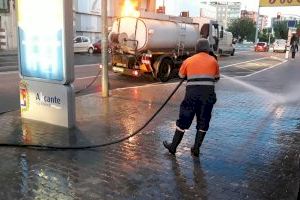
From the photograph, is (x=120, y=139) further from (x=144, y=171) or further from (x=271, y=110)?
(x=271, y=110)

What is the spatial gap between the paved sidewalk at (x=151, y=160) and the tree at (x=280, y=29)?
9671 cm

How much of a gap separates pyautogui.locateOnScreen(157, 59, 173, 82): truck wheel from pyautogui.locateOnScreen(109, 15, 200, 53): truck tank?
21.4 inches

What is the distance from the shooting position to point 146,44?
15812mm

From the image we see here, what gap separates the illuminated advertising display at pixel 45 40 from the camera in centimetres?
746

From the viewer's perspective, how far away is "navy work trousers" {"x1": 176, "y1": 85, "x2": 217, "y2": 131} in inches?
241

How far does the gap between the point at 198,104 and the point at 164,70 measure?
1073 cm

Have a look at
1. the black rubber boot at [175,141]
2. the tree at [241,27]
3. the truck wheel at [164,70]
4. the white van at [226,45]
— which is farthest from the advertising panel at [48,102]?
the tree at [241,27]

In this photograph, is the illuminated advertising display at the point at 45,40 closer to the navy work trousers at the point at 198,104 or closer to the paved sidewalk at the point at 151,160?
the paved sidewalk at the point at 151,160

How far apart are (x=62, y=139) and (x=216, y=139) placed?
8.81ft

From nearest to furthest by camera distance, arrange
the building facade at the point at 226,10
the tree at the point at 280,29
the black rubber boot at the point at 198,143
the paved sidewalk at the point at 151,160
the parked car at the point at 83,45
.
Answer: the paved sidewalk at the point at 151,160 → the black rubber boot at the point at 198,143 → the parked car at the point at 83,45 → the tree at the point at 280,29 → the building facade at the point at 226,10

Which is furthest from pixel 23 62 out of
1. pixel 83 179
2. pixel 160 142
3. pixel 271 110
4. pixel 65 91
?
pixel 271 110

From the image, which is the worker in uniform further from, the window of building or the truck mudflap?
the window of building

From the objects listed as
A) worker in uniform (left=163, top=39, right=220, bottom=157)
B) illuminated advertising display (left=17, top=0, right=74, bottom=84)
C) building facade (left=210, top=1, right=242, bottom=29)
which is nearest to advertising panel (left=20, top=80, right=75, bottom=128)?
illuminated advertising display (left=17, top=0, right=74, bottom=84)

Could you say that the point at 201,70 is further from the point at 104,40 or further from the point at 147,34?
the point at 147,34
